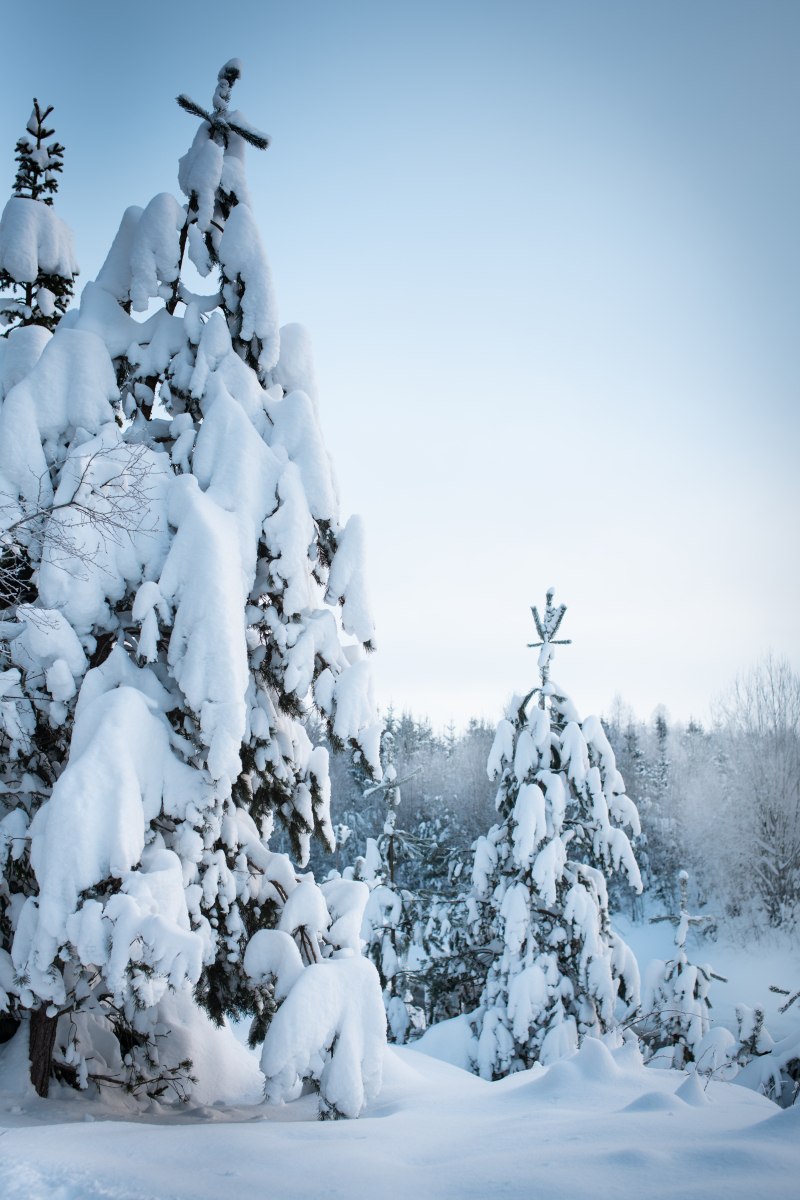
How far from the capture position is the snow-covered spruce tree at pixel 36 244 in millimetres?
6496

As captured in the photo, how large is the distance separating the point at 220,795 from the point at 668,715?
244 feet

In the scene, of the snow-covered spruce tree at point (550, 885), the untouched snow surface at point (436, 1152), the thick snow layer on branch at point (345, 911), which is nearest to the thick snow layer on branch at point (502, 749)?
the snow-covered spruce tree at point (550, 885)

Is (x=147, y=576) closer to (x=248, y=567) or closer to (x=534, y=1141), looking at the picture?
(x=248, y=567)

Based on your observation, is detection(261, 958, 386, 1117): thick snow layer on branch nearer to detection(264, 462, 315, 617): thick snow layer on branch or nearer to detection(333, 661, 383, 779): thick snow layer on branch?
detection(333, 661, 383, 779): thick snow layer on branch

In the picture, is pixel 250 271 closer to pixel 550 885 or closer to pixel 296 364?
pixel 296 364

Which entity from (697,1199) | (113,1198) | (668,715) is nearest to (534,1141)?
(697,1199)

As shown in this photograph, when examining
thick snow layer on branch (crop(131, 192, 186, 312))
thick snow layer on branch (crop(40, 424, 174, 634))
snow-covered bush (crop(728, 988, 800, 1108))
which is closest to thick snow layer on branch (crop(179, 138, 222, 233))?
thick snow layer on branch (crop(131, 192, 186, 312))

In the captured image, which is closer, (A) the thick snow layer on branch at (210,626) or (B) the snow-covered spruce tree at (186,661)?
(B) the snow-covered spruce tree at (186,661)

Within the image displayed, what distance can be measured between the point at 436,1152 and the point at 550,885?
7261 mm

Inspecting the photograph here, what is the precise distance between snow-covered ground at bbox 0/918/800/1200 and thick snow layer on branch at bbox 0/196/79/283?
710cm

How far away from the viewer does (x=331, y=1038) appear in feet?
13.9

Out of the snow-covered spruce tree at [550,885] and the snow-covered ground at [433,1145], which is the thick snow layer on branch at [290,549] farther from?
the snow-covered spruce tree at [550,885]

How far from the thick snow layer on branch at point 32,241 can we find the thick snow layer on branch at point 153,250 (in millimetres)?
1545

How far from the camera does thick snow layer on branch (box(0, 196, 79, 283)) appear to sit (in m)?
6.47
